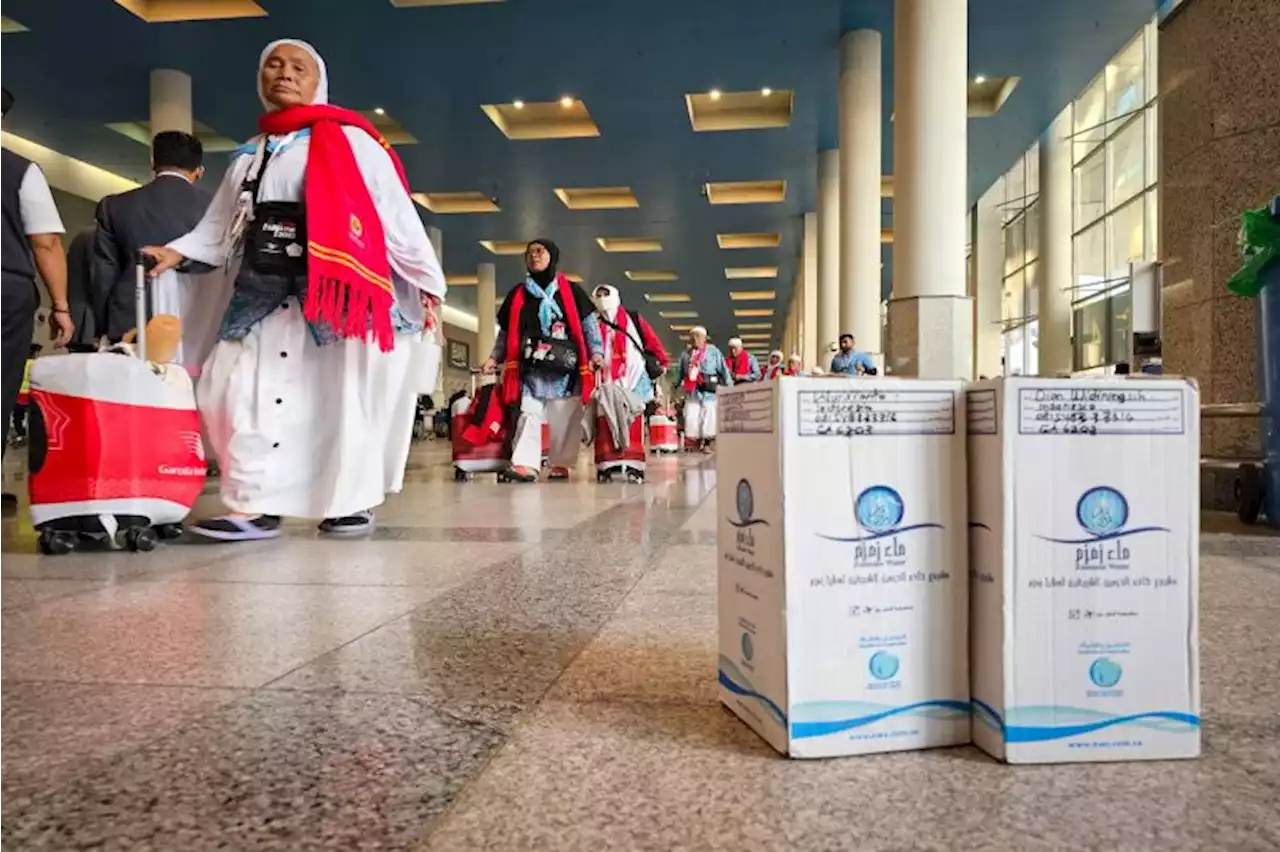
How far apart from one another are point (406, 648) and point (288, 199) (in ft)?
8.50

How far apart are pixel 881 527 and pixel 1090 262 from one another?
67.1 ft

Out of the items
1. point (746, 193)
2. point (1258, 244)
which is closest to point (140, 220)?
point (1258, 244)

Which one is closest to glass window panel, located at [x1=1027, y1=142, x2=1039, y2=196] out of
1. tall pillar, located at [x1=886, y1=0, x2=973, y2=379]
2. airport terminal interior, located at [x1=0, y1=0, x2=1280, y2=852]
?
tall pillar, located at [x1=886, y1=0, x2=973, y2=379]

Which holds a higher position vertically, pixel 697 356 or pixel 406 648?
pixel 697 356

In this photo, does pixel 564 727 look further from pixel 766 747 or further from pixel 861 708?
pixel 861 708

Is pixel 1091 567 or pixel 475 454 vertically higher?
pixel 1091 567

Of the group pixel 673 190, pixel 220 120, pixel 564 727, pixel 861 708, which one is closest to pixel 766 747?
pixel 861 708

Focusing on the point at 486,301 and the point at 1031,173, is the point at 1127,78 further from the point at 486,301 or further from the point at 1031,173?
the point at 486,301

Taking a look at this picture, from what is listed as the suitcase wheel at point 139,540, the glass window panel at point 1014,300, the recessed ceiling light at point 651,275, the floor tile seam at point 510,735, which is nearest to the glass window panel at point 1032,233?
the glass window panel at point 1014,300

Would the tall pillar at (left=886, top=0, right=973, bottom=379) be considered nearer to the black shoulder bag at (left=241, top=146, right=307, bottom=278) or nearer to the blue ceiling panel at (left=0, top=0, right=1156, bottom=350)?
the blue ceiling panel at (left=0, top=0, right=1156, bottom=350)

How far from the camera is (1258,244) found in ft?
14.9

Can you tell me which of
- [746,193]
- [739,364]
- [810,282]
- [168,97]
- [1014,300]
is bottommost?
[739,364]

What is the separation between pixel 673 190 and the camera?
74.0 ft

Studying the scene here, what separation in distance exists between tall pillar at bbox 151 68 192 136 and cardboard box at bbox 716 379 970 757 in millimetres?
15759
